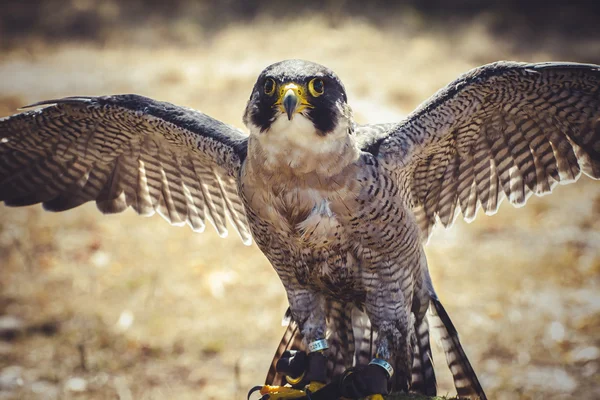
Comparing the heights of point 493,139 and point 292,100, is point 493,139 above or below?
above

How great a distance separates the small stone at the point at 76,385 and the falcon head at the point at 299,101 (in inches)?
131

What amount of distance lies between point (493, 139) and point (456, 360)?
1319 mm

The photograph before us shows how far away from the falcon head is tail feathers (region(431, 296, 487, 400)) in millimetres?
1430

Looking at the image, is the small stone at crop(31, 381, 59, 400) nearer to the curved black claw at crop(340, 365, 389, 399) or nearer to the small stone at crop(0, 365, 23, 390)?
the small stone at crop(0, 365, 23, 390)

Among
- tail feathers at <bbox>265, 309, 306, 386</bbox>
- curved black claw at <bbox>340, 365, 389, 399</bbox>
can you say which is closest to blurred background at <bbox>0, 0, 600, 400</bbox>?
tail feathers at <bbox>265, 309, 306, 386</bbox>

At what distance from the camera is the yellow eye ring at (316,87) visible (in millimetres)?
2939

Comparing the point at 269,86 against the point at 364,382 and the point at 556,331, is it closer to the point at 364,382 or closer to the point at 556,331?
the point at 364,382

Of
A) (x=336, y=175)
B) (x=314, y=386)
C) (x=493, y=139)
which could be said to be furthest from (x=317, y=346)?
(x=493, y=139)

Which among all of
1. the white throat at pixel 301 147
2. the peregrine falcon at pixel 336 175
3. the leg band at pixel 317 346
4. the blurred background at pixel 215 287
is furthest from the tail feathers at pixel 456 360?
the blurred background at pixel 215 287

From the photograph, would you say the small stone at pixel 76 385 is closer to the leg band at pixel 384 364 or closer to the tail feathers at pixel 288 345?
the tail feathers at pixel 288 345

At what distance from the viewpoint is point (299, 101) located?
290 cm

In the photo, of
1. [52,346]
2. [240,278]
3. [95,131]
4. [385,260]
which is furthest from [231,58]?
[385,260]

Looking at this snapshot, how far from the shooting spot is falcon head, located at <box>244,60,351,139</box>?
9.50 feet

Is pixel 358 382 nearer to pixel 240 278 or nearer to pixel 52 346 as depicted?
→ pixel 52 346
